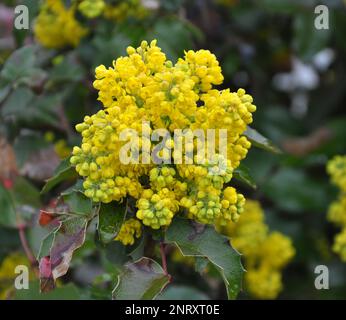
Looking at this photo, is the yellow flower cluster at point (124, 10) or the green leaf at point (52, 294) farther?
Answer: the yellow flower cluster at point (124, 10)

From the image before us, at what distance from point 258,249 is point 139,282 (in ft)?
2.55

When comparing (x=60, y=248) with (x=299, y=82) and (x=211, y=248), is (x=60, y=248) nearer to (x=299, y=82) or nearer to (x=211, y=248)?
(x=211, y=248)

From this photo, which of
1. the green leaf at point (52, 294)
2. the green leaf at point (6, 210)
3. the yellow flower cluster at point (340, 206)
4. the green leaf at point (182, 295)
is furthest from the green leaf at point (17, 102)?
the yellow flower cluster at point (340, 206)

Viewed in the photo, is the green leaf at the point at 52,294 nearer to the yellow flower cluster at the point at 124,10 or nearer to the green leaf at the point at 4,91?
the green leaf at the point at 4,91

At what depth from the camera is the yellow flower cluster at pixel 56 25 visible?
1830 millimetres

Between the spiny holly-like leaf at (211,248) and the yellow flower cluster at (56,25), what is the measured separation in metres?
0.82

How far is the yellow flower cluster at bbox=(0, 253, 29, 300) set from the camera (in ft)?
5.48

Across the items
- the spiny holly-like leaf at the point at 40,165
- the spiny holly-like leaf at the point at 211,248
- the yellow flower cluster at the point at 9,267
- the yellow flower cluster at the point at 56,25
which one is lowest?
the yellow flower cluster at the point at 9,267

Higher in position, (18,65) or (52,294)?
(18,65)

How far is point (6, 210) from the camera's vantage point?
1606 mm

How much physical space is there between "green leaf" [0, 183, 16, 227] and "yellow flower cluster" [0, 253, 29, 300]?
0.46ft

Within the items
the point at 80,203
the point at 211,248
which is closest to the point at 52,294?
the point at 80,203

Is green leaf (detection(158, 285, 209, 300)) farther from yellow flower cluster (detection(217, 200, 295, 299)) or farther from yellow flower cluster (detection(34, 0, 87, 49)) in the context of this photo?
yellow flower cluster (detection(34, 0, 87, 49))

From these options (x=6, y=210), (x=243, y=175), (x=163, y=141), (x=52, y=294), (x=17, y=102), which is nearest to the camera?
(x=163, y=141)
